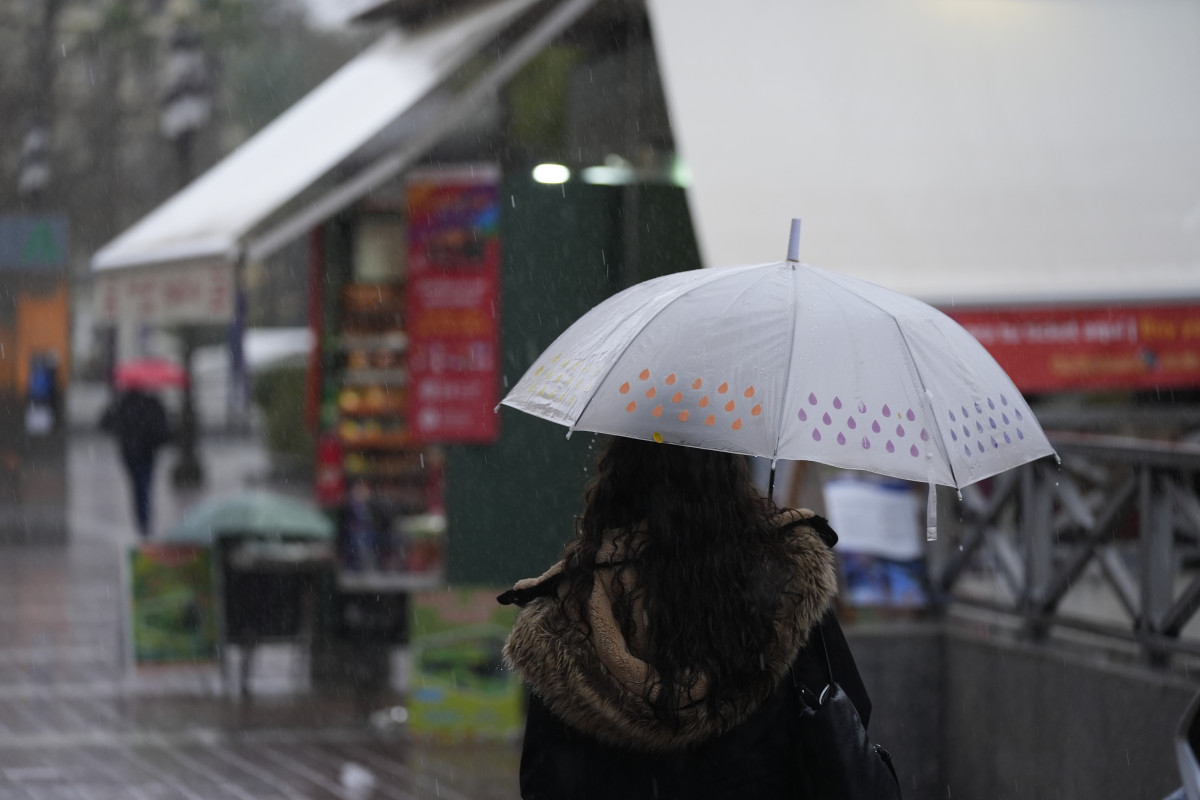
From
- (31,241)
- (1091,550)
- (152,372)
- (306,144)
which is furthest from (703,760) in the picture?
(152,372)

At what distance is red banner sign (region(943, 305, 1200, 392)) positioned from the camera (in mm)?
7246

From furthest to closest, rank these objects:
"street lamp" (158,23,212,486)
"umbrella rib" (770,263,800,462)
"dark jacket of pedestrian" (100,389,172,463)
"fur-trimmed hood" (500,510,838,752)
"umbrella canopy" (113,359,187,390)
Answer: "umbrella canopy" (113,359,187,390) → "dark jacket of pedestrian" (100,389,172,463) → "street lamp" (158,23,212,486) → "umbrella rib" (770,263,800,462) → "fur-trimmed hood" (500,510,838,752)

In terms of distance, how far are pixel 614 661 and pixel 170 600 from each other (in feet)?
24.5

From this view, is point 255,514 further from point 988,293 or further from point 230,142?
point 230,142

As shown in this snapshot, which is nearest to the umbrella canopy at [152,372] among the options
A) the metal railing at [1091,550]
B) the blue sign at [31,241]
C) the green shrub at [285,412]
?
the green shrub at [285,412]

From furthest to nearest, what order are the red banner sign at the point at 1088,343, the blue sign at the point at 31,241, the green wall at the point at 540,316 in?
the blue sign at the point at 31,241
the green wall at the point at 540,316
the red banner sign at the point at 1088,343

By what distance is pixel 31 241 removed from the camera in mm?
17500

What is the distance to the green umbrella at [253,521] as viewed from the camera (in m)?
9.60

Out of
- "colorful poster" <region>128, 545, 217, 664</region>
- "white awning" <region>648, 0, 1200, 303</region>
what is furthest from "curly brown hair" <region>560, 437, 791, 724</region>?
"colorful poster" <region>128, 545, 217, 664</region>

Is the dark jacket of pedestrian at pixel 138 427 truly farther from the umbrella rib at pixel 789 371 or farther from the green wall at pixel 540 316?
the umbrella rib at pixel 789 371

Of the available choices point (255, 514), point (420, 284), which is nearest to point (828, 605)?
point (420, 284)

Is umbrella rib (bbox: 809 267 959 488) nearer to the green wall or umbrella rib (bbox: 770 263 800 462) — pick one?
umbrella rib (bbox: 770 263 800 462)

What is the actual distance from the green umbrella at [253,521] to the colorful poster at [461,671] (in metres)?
1.19

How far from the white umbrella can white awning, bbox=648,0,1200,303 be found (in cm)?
393
